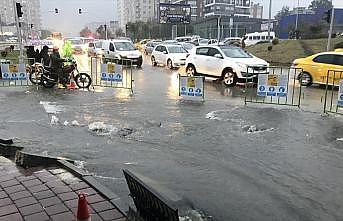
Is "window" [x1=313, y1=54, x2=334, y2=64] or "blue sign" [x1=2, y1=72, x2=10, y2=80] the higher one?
"window" [x1=313, y1=54, x2=334, y2=64]

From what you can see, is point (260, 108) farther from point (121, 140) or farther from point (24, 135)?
point (24, 135)

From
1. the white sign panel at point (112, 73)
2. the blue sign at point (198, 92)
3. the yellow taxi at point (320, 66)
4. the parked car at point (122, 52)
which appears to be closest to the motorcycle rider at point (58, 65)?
the white sign panel at point (112, 73)

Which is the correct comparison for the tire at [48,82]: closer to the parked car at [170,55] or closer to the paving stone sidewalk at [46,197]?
the paving stone sidewalk at [46,197]

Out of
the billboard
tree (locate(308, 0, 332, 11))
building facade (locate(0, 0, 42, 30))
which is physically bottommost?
the billboard

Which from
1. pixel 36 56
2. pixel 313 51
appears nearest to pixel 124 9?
pixel 313 51

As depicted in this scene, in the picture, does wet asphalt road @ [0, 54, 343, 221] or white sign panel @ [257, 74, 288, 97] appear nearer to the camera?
wet asphalt road @ [0, 54, 343, 221]

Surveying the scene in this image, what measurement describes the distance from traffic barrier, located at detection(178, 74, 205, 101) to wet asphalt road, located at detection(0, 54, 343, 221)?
0.45 meters

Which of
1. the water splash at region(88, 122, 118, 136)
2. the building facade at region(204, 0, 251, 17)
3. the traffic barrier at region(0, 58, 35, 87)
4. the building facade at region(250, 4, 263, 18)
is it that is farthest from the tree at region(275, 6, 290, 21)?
the water splash at region(88, 122, 118, 136)

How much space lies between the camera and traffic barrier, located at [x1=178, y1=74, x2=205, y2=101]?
13.1 meters

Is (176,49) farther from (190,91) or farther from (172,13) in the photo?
(172,13)

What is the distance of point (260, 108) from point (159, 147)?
5.09 meters

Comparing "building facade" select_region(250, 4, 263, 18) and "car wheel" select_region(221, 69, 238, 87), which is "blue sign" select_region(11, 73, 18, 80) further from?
"building facade" select_region(250, 4, 263, 18)

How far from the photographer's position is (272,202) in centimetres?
521

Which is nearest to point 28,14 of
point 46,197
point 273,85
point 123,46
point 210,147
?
point 123,46
